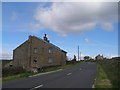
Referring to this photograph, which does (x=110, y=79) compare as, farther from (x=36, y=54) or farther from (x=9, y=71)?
(x=36, y=54)

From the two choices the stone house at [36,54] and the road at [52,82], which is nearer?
the road at [52,82]

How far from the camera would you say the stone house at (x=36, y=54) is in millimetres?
55031

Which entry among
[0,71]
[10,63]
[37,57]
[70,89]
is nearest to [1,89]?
[70,89]

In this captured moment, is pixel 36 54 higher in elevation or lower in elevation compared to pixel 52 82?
higher

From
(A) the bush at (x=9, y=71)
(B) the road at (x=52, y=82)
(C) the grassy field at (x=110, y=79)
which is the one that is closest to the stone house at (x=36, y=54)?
(A) the bush at (x=9, y=71)

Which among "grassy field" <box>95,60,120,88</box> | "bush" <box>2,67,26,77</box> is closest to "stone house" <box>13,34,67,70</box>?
"bush" <box>2,67,26,77</box>

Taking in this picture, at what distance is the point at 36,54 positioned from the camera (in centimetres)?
5531

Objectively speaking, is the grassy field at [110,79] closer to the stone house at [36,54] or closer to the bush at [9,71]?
the bush at [9,71]

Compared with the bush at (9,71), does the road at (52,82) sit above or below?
above

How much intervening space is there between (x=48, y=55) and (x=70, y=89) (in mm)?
44164

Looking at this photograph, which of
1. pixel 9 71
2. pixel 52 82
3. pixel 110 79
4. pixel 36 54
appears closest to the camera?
pixel 52 82

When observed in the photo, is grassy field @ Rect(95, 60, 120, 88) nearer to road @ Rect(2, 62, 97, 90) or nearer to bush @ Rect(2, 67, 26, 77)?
road @ Rect(2, 62, 97, 90)

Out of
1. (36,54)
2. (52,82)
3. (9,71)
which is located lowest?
(9,71)

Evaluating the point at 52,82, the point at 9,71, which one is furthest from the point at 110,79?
the point at 9,71
